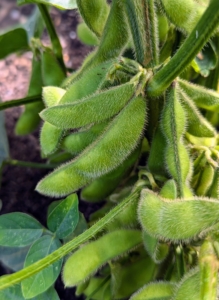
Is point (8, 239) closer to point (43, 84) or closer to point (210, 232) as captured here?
point (210, 232)

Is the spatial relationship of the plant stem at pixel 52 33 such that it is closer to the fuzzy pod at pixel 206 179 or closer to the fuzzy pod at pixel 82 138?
the fuzzy pod at pixel 82 138

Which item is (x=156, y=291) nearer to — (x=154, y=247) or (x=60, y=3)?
(x=154, y=247)

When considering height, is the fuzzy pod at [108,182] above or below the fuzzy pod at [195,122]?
below

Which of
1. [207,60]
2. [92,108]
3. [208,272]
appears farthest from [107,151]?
[207,60]

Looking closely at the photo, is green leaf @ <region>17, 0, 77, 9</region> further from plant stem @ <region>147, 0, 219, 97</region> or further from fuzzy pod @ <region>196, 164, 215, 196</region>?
fuzzy pod @ <region>196, 164, 215, 196</region>

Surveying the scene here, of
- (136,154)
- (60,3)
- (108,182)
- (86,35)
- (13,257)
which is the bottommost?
(13,257)

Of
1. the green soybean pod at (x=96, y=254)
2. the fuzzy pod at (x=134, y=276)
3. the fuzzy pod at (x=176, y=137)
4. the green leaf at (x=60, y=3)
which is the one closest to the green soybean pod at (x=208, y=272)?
the fuzzy pod at (x=176, y=137)
